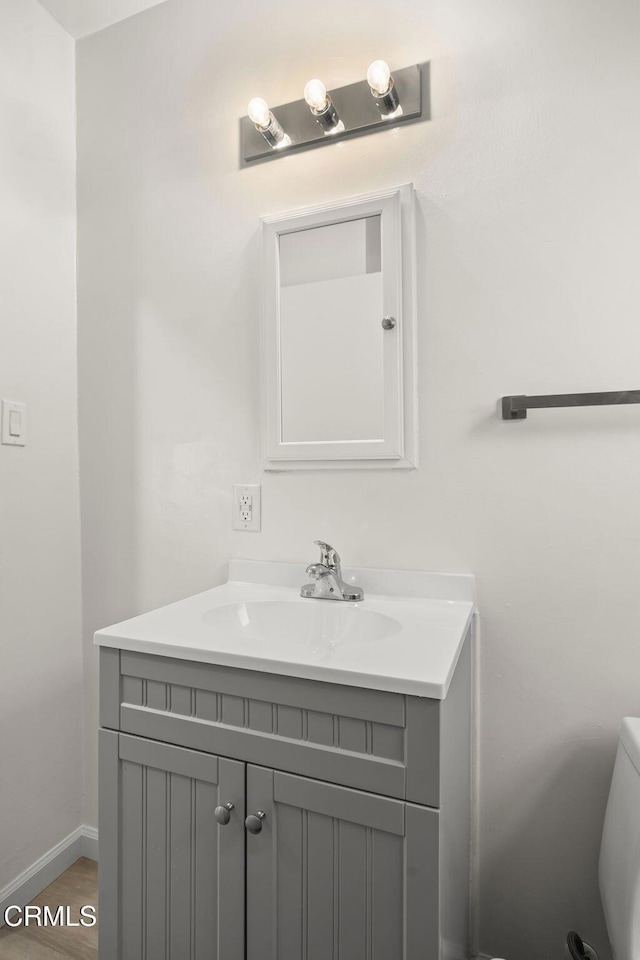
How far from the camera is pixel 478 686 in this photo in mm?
1239

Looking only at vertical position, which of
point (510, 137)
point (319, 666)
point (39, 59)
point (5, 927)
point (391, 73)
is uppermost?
point (39, 59)

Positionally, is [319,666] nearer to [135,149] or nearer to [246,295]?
[246,295]

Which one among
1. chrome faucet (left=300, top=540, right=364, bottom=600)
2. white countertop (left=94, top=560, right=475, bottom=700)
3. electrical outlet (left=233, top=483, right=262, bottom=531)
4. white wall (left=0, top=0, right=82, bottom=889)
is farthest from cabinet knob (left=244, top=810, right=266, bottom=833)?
white wall (left=0, top=0, right=82, bottom=889)

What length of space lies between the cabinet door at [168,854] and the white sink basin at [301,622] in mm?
287

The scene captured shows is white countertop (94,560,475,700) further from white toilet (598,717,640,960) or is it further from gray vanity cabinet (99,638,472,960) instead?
white toilet (598,717,640,960)

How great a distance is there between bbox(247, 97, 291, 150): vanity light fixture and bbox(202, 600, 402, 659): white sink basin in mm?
1137

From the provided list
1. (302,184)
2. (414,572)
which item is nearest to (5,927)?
(414,572)

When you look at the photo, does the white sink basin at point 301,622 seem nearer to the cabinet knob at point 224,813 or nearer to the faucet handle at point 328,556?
the faucet handle at point 328,556

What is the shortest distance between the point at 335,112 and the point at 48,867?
2.11 metres

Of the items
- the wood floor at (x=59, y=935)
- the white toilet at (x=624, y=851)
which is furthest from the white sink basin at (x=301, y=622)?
the wood floor at (x=59, y=935)

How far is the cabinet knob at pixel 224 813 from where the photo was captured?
3.02ft

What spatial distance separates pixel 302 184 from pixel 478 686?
4.23ft

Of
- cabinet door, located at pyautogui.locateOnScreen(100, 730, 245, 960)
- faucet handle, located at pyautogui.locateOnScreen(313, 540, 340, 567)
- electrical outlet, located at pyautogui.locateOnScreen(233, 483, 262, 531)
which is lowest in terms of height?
cabinet door, located at pyautogui.locateOnScreen(100, 730, 245, 960)

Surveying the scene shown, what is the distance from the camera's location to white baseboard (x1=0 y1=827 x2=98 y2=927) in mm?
1411
